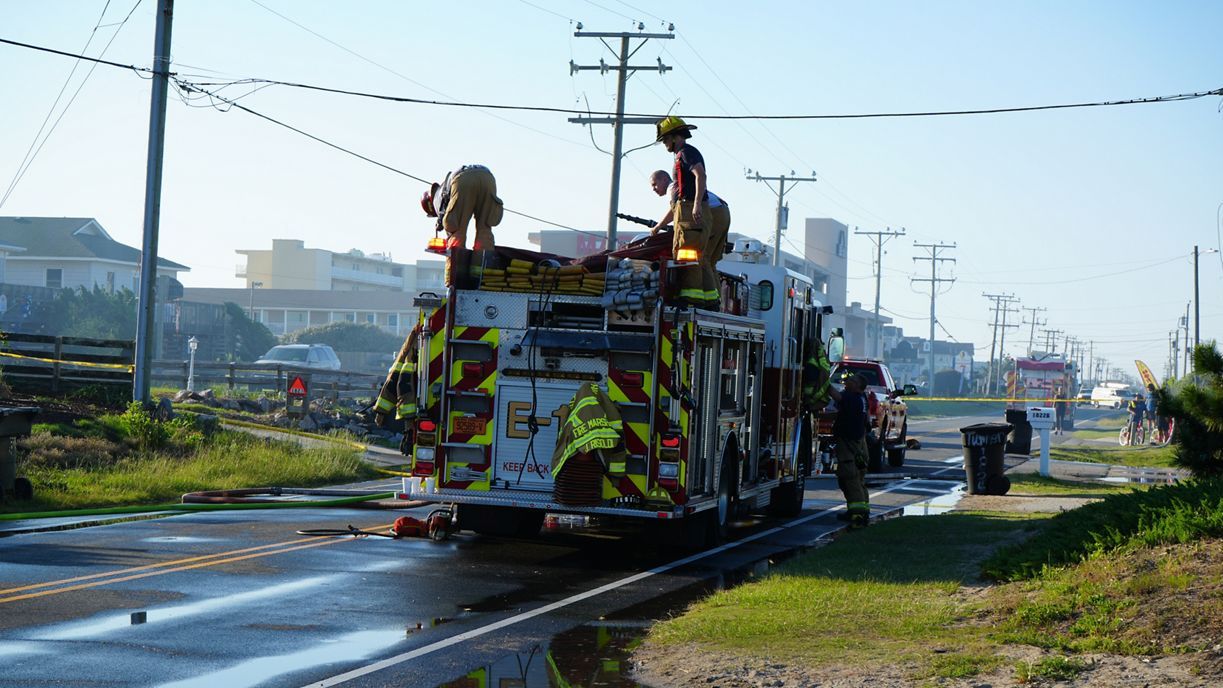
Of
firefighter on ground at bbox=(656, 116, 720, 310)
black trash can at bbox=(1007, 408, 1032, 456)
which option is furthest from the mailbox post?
firefighter on ground at bbox=(656, 116, 720, 310)

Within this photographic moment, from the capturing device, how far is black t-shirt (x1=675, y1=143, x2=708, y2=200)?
13953mm

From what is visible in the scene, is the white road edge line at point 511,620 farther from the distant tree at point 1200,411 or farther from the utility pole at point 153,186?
the utility pole at point 153,186

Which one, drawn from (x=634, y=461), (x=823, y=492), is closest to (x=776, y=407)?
(x=634, y=461)

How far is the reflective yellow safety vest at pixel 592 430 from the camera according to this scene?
41.2ft

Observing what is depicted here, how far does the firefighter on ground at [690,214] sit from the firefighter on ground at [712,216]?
10 cm

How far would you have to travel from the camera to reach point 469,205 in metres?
14.5

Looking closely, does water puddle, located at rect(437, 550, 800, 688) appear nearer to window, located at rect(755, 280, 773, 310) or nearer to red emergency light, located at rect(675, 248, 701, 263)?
red emergency light, located at rect(675, 248, 701, 263)

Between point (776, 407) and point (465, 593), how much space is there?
20.6ft

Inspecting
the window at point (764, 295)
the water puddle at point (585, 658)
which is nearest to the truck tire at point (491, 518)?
the water puddle at point (585, 658)

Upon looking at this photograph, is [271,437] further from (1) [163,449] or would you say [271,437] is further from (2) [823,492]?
(2) [823,492]

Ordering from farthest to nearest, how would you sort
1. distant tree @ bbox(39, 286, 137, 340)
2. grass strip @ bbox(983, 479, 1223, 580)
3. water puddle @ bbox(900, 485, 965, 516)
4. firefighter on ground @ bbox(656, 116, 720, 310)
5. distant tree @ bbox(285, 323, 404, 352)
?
distant tree @ bbox(285, 323, 404, 352) → distant tree @ bbox(39, 286, 137, 340) → water puddle @ bbox(900, 485, 965, 516) → firefighter on ground @ bbox(656, 116, 720, 310) → grass strip @ bbox(983, 479, 1223, 580)

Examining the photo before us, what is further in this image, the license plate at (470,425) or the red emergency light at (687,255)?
the license plate at (470,425)

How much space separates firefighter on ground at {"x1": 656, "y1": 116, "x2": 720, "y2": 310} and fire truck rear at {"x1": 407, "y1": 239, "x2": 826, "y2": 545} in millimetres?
138

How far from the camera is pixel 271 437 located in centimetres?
2650
